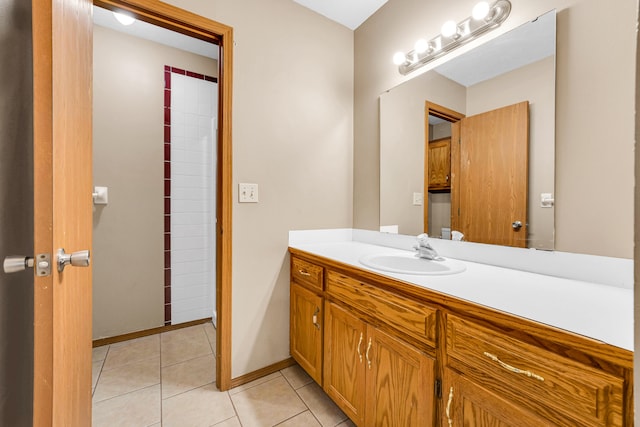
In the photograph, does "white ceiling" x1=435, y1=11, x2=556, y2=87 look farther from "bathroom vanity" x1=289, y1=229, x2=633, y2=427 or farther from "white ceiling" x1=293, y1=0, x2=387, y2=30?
"bathroom vanity" x1=289, y1=229, x2=633, y2=427

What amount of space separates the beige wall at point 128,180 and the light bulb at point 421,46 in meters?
1.94

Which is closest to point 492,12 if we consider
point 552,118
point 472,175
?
point 552,118

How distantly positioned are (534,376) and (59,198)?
1.17m

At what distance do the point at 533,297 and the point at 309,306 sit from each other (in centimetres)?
106

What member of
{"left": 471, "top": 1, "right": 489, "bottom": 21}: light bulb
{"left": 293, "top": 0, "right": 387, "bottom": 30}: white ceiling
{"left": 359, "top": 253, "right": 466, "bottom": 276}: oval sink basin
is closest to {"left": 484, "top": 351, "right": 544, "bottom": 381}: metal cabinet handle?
{"left": 359, "top": 253, "right": 466, "bottom": 276}: oval sink basin

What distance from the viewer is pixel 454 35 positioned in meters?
1.34

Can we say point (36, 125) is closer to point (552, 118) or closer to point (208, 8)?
point (208, 8)

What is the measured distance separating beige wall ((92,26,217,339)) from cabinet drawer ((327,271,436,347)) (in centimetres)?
167

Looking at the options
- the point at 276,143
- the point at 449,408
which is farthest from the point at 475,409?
the point at 276,143

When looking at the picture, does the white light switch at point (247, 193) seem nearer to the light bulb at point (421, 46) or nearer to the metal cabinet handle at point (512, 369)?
the light bulb at point (421, 46)

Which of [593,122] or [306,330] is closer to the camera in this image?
[593,122]

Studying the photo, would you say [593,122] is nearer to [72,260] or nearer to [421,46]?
[421,46]

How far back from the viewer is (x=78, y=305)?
2.60ft

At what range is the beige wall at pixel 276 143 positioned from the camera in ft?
5.17
